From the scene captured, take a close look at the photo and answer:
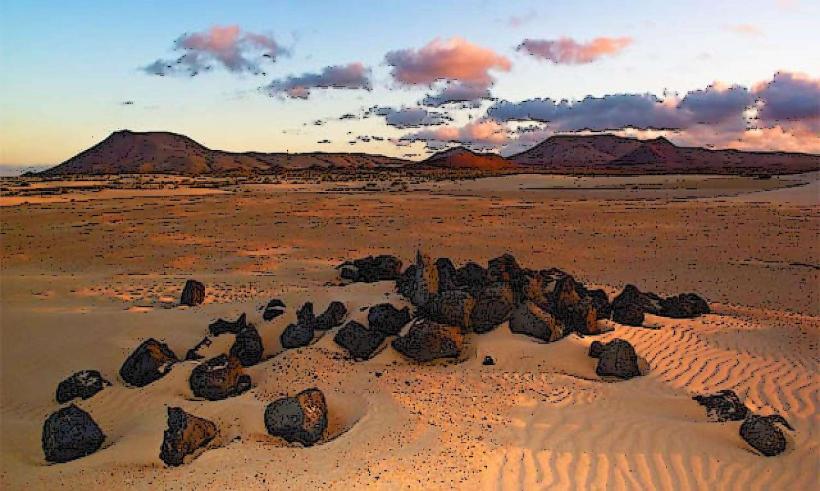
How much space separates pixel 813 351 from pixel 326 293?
8510mm

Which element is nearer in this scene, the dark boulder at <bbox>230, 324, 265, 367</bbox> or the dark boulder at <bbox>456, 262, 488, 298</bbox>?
the dark boulder at <bbox>230, 324, 265, 367</bbox>

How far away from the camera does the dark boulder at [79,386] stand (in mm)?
9141

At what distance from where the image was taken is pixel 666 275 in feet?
54.2

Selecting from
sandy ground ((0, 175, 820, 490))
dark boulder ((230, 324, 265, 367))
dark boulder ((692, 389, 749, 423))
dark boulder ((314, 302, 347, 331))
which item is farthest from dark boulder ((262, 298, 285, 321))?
dark boulder ((692, 389, 749, 423))

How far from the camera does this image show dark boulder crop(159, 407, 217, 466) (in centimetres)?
689

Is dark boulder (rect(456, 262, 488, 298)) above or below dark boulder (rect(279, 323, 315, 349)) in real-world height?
above

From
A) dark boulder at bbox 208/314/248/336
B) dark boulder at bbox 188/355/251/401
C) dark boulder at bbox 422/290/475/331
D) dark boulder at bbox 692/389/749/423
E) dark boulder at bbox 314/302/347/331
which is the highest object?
dark boulder at bbox 422/290/475/331

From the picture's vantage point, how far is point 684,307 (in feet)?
40.0

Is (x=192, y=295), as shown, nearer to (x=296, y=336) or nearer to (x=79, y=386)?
(x=296, y=336)

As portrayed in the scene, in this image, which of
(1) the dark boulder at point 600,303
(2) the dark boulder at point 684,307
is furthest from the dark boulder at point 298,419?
(2) the dark boulder at point 684,307

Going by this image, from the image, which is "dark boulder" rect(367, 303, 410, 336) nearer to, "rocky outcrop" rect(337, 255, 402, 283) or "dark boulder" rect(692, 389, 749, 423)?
"rocky outcrop" rect(337, 255, 402, 283)

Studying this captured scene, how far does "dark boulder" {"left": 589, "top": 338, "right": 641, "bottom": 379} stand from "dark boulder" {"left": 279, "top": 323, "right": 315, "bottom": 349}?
14.9ft

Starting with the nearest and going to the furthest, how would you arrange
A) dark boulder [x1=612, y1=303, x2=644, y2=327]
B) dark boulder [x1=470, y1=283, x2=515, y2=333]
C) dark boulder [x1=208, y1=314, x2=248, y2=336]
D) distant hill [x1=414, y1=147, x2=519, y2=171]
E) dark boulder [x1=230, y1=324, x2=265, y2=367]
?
1. dark boulder [x1=230, y1=324, x2=265, y2=367]
2. dark boulder [x1=470, y1=283, x2=515, y2=333]
3. dark boulder [x1=208, y1=314, x2=248, y2=336]
4. dark boulder [x1=612, y1=303, x2=644, y2=327]
5. distant hill [x1=414, y1=147, x2=519, y2=171]

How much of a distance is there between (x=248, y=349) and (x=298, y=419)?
314cm
